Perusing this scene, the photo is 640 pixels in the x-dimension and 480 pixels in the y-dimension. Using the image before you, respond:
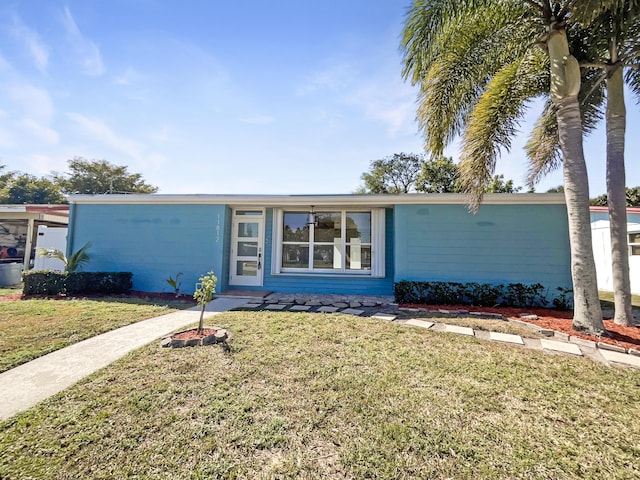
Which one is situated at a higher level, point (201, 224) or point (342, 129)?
point (342, 129)

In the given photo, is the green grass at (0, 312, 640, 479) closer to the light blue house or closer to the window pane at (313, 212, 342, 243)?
the light blue house

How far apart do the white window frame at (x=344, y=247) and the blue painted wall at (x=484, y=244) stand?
0.64 meters

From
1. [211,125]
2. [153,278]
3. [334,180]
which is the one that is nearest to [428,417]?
[153,278]

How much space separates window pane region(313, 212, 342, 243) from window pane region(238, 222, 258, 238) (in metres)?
1.92

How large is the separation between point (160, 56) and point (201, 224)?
4385mm

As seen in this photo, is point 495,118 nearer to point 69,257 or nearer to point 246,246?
point 246,246

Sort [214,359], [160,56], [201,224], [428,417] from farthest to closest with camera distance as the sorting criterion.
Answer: [201,224]
[160,56]
[214,359]
[428,417]

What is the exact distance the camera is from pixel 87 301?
7.07 metres

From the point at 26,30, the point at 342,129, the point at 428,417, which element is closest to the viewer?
the point at 428,417

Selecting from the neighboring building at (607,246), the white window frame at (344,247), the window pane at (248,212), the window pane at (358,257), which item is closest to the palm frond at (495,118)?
the white window frame at (344,247)

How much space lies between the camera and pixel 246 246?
30.0ft

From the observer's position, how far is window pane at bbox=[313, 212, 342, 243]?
895cm

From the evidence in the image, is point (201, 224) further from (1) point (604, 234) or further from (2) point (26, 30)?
(1) point (604, 234)

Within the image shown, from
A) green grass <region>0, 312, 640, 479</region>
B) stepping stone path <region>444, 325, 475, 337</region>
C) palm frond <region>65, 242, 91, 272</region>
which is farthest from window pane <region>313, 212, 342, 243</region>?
palm frond <region>65, 242, 91, 272</region>
